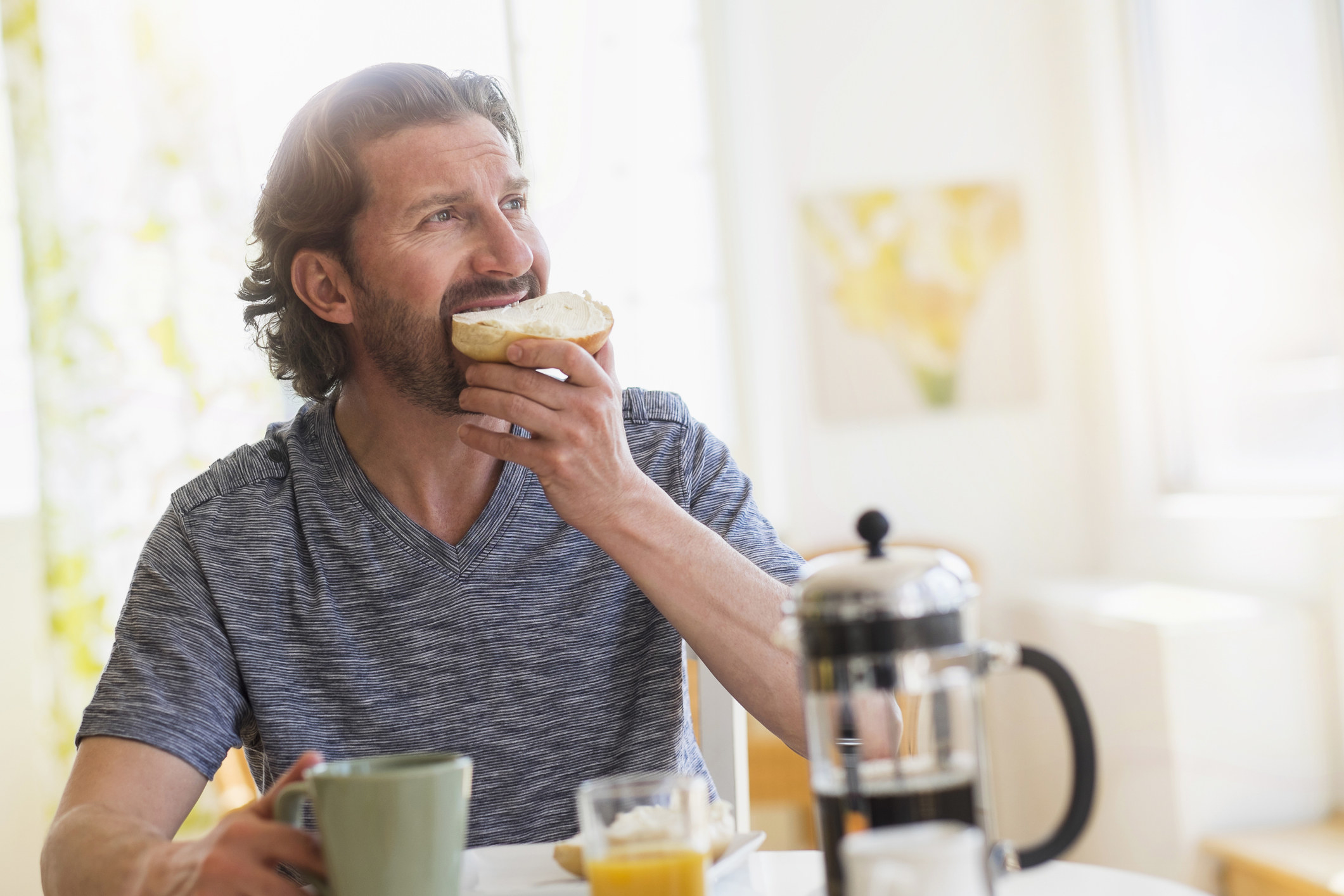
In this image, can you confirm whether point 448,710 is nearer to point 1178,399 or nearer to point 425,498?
point 425,498

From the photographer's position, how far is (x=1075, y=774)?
0.59 meters

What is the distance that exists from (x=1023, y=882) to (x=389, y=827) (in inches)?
17.2

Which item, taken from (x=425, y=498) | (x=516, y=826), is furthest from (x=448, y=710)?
(x=425, y=498)

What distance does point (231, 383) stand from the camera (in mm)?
2836

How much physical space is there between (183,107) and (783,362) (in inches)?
64.8

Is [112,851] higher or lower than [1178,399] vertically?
lower

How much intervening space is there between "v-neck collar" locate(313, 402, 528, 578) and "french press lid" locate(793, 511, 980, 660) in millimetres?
685

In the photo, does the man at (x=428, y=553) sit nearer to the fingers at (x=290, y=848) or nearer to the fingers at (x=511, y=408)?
the fingers at (x=511, y=408)

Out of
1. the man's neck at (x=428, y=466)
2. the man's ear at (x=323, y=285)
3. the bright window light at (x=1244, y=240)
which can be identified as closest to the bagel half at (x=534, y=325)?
the man's neck at (x=428, y=466)

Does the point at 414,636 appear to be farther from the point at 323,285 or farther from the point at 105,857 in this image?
the point at 323,285

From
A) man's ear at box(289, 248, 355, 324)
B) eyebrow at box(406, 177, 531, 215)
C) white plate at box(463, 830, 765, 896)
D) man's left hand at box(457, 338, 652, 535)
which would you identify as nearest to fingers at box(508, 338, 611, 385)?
man's left hand at box(457, 338, 652, 535)

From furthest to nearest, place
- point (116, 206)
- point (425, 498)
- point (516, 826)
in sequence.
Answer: point (116, 206) → point (425, 498) → point (516, 826)

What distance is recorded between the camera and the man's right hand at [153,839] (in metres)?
0.70

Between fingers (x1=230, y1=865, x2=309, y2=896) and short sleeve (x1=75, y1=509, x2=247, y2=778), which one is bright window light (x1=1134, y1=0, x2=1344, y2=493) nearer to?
short sleeve (x1=75, y1=509, x2=247, y2=778)
